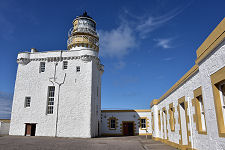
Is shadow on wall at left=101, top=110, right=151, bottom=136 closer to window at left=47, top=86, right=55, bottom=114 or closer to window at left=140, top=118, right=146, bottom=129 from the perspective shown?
window at left=140, top=118, right=146, bottom=129

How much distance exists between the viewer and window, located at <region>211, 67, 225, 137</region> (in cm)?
528

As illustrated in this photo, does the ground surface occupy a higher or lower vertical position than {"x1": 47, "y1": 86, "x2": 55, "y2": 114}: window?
lower

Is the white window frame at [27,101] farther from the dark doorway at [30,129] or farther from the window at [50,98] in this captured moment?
the window at [50,98]

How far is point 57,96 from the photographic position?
22250 millimetres

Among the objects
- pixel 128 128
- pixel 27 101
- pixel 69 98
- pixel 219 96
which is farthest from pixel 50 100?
pixel 219 96

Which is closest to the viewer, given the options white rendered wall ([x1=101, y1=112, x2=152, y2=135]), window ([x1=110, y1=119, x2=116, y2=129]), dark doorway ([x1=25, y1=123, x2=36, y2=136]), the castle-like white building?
the castle-like white building

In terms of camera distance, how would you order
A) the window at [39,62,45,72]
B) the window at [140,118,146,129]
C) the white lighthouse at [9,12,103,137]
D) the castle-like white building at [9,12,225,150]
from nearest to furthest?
the castle-like white building at [9,12,225,150], the white lighthouse at [9,12,103,137], the window at [39,62,45,72], the window at [140,118,146,129]

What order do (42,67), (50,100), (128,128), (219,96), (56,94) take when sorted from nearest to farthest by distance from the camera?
(219,96) < (56,94) < (50,100) < (42,67) < (128,128)

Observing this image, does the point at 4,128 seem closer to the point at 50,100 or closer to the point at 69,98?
the point at 50,100

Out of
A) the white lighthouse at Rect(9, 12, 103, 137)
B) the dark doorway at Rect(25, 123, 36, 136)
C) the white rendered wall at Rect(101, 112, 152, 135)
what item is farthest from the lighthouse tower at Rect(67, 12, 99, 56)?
the dark doorway at Rect(25, 123, 36, 136)

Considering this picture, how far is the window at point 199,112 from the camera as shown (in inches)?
289

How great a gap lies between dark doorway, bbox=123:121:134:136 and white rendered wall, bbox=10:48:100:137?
8.01 meters

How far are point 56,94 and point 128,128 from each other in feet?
40.0

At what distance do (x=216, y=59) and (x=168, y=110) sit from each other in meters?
8.45
